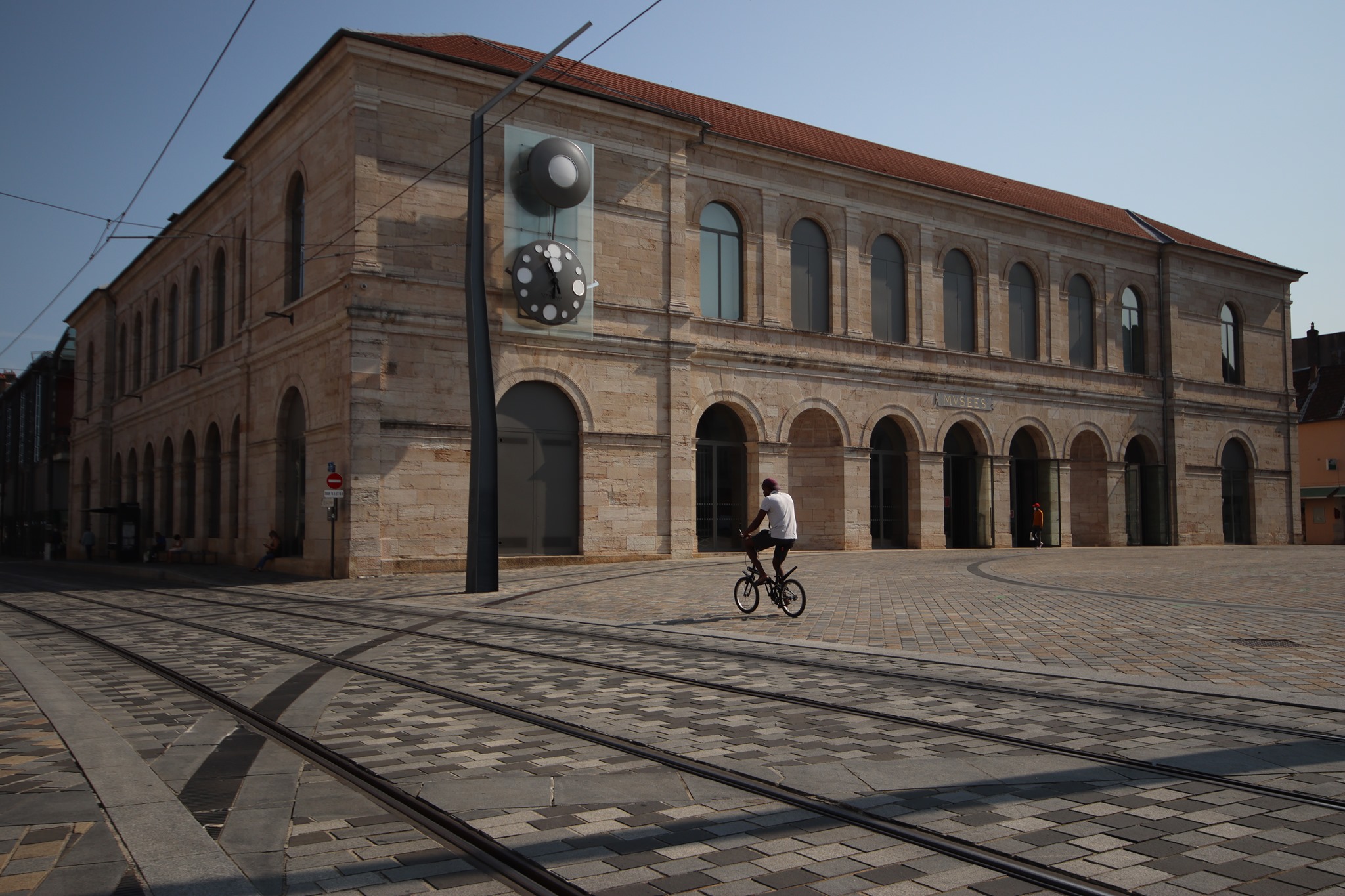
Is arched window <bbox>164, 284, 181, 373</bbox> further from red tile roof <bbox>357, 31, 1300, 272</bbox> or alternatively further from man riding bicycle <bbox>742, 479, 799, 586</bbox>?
man riding bicycle <bbox>742, 479, 799, 586</bbox>

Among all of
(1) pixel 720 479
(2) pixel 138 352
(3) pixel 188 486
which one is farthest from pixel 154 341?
(1) pixel 720 479

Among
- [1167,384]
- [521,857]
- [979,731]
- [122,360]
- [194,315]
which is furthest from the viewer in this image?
[122,360]

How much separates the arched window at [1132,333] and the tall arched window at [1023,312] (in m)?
4.46

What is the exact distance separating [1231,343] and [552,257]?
30.0 meters

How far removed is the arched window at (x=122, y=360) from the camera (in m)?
46.5

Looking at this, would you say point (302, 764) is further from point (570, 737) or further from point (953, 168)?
point (953, 168)

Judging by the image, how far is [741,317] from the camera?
3008cm

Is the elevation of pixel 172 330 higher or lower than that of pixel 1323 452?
higher

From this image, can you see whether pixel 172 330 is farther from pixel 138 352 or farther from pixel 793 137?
pixel 793 137

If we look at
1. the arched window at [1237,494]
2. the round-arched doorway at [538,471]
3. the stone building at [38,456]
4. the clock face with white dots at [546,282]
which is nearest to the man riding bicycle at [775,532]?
the round-arched doorway at [538,471]

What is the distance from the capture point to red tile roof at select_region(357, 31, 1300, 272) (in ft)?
87.5

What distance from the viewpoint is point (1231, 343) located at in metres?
42.5

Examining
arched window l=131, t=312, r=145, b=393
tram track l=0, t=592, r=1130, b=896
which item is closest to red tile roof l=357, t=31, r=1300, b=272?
tram track l=0, t=592, r=1130, b=896

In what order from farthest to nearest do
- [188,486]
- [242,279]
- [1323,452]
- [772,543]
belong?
[1323,452]
[188,486]
[242,279]
[772,543]
